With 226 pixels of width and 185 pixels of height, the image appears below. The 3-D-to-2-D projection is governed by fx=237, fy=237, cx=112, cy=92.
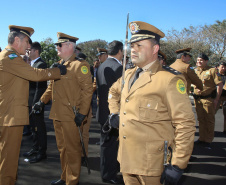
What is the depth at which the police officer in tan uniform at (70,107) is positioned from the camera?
3.50m

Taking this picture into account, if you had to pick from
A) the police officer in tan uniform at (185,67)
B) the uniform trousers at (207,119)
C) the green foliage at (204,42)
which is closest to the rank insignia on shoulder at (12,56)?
the police officer in tan uniform at (185,67)

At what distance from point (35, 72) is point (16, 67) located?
0.25 m

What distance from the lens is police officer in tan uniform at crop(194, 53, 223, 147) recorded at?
617cm

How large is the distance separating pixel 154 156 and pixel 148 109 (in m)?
0.40

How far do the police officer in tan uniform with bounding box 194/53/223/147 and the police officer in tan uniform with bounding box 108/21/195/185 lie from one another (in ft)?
14.5

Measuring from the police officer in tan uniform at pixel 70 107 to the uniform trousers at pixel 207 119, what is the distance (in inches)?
152

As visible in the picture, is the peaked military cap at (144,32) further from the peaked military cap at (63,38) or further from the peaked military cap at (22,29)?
the peaked military cap at (22,29)

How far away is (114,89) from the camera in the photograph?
2.77m

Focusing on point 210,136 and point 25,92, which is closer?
point 25,92

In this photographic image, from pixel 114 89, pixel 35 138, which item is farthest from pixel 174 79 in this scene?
pixel 35 138

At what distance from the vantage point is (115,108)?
2.69m

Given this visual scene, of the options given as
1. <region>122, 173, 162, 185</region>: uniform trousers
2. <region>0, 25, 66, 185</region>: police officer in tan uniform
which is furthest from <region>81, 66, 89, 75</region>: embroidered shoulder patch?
<region>122, 173, 162, 185</region>: uniform trousers

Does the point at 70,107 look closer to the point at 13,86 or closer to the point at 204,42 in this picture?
the point at 13,86

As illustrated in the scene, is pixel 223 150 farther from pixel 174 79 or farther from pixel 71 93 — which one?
pixel 174 79
